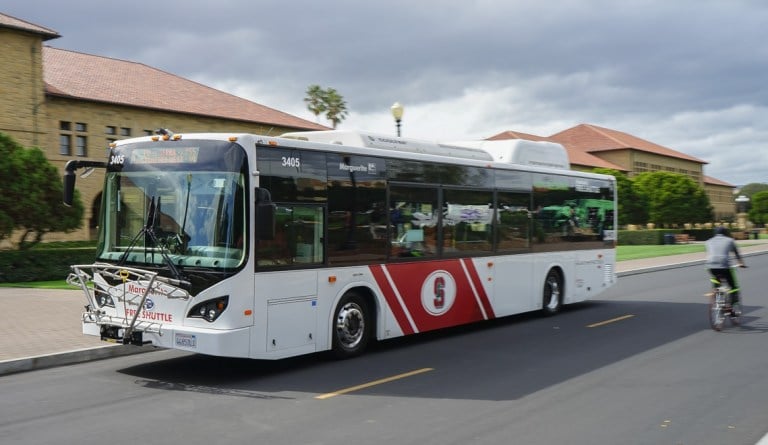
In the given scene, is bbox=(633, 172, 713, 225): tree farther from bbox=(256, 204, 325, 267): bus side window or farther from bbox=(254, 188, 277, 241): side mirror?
bbox=(254, 188, 277, 241): side mirror

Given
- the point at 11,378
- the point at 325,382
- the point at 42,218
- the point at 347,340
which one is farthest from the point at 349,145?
the point at 42,218

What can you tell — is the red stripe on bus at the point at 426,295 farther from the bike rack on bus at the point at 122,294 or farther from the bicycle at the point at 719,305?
the bicycle at the point at 719,305

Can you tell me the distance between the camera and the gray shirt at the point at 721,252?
12859mm

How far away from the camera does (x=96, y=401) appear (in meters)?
7.78

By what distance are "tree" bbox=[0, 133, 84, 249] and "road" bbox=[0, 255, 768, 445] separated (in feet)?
57.5

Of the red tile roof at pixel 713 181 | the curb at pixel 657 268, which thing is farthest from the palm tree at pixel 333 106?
the red tile roof at pixel 713 181

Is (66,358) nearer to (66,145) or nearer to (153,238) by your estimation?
(153,238)

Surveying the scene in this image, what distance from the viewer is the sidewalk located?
9853 millimetres

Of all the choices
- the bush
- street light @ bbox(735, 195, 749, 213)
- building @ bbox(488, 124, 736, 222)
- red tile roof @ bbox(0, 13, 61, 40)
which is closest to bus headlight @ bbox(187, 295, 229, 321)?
the bush

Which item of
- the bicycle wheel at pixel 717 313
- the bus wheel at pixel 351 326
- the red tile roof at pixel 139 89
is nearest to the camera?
the bus wheel at pixel 351 326

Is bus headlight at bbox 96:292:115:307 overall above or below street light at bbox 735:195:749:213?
below

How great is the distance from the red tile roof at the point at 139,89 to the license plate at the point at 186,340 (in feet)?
120

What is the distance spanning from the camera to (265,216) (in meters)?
8.22

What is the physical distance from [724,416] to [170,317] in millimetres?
6052
